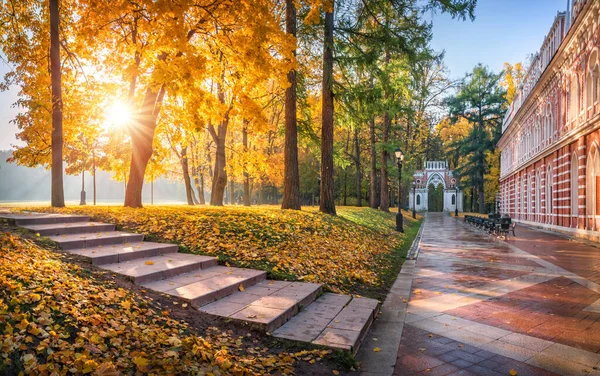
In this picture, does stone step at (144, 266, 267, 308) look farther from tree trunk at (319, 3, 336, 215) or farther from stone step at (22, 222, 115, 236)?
tree trunk at (319, 3, 336, 215)

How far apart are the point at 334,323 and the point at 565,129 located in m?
24.6

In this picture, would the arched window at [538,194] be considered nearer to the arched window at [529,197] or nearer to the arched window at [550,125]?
the arched window at [529,197]

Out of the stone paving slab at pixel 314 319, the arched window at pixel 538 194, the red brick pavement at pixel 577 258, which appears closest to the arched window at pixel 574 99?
the red brick pavement at pixel 577 258

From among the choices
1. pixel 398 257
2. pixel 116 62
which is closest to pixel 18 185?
pixel 116 62

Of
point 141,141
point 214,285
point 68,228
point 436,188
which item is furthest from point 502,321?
point 436,188

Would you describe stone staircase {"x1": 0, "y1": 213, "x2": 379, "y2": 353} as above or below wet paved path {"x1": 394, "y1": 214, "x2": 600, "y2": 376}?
above

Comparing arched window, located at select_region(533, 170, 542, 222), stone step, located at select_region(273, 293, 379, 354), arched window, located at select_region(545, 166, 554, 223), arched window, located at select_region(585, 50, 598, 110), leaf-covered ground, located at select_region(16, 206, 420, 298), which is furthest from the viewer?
arched window, located at select_region(533, 170, 542, 222)

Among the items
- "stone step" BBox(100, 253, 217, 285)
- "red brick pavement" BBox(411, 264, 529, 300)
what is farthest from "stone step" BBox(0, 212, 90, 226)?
"red brick pavement" BBox(411, 264, 529, 300)

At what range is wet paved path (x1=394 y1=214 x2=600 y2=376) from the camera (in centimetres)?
416

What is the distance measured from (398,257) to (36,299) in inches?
394

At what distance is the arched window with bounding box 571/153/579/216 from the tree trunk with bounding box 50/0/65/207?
24730 millimetres

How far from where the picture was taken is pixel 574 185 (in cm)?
2238

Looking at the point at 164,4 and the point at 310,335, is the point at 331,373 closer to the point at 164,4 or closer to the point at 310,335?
the point at 310,335

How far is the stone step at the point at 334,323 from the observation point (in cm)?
452
